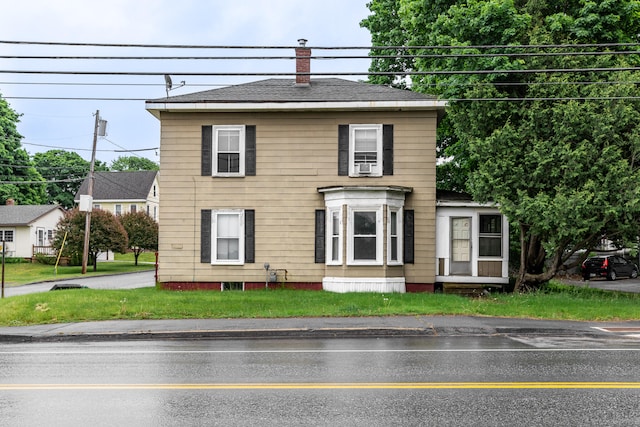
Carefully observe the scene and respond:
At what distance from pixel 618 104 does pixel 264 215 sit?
11340 millimetres

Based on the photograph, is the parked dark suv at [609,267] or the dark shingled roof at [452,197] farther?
the parked dark suv at [609,267]

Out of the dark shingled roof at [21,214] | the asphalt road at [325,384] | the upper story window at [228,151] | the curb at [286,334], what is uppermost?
the upper story window at [228,151]

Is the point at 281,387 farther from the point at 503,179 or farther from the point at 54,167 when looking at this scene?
the point at 54,167

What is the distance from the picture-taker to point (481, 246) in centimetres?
2111

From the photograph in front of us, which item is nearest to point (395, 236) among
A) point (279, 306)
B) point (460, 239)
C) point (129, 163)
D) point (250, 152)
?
point (460, 239)

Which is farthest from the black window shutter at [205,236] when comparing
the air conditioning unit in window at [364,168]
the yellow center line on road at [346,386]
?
the yellow center line on road at [346,386]

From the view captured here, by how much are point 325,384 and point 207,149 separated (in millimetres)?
14620

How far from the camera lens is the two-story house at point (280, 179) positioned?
20.7 meters

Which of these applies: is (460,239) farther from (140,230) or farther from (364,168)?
(140,230)

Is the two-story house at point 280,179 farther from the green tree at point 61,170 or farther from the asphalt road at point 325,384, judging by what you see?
the green tree at point 61,170

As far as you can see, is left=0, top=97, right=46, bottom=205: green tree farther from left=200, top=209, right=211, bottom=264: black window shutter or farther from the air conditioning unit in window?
the air conditioning unit in window

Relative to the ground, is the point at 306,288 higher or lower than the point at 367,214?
lower

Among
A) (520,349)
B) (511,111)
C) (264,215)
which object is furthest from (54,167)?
(520,349)

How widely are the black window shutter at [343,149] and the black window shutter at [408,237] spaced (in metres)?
2.52
